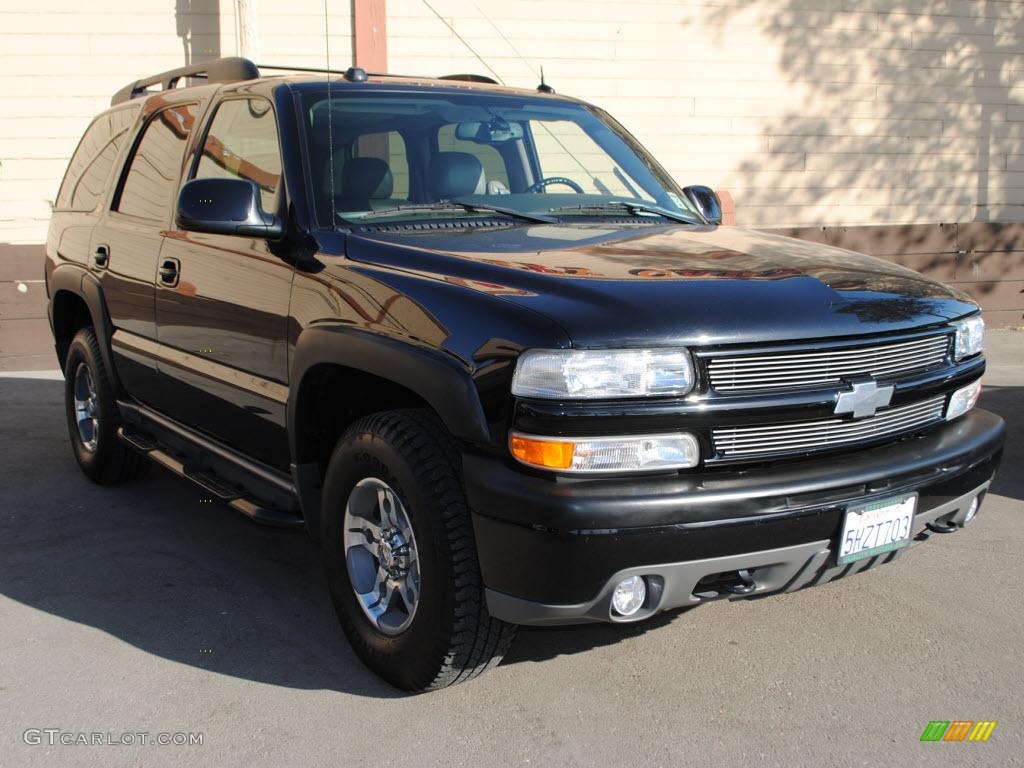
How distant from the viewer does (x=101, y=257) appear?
5.35 metres

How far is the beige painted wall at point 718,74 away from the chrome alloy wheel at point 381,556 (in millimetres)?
7258

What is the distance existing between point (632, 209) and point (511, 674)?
185cm

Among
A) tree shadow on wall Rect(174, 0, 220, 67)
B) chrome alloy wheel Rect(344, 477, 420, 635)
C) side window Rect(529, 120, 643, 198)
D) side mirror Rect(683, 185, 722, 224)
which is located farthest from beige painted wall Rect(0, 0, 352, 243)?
chrome alloy wheel Rect(344, 477, 420, 635)

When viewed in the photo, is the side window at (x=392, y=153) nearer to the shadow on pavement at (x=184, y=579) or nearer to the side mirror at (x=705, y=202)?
the side mirror at (x=705, y=202)

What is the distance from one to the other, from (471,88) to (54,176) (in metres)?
6.47

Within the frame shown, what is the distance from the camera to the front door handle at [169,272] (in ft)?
14.9

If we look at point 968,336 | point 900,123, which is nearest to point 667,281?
point 968,336

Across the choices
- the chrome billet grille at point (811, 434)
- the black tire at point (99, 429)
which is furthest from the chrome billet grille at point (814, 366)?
the black tire at point (99, 429)

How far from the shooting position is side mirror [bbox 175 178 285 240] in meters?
3.74

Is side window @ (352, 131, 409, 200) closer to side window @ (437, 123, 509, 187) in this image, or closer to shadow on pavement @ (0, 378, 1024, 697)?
side window @ (437, 123, 509, 187)

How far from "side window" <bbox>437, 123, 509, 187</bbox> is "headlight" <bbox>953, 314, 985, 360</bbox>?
1737 mm

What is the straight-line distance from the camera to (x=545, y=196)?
430cm

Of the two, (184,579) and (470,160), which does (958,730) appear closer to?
(470,160)

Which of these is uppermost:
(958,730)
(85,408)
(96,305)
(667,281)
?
(667,281)
